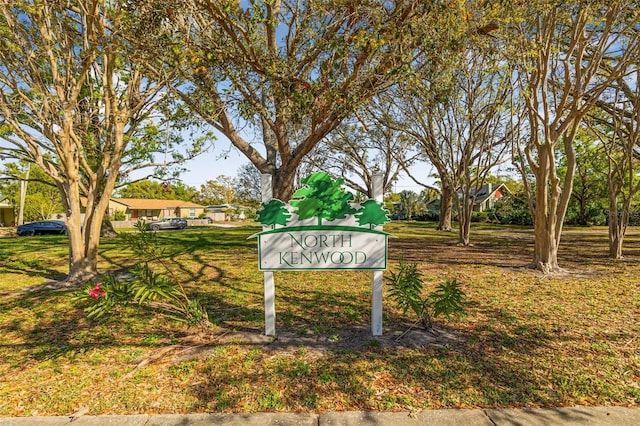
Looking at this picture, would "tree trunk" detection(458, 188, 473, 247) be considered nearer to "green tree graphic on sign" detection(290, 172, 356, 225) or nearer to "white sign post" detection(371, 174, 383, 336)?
"white sign post" detection(371, 174, 383, 336)

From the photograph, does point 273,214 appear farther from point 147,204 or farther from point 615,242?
point 147,204

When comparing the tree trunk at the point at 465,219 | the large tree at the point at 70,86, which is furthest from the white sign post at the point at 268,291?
the tree trunk at the point at 465,219

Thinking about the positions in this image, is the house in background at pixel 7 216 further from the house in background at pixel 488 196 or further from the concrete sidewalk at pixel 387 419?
the house in background at pixel 488 196

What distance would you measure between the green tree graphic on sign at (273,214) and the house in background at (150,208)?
4652 centimetres

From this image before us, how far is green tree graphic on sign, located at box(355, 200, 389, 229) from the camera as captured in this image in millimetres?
4254

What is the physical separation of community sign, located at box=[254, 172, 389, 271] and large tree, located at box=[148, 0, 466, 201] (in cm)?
226

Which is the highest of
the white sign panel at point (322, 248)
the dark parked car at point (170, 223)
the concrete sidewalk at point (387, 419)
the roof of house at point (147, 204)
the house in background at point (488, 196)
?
the house in background at point (488, 196)

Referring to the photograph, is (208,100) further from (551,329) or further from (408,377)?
(551,329)

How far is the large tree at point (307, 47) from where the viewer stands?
218 inches

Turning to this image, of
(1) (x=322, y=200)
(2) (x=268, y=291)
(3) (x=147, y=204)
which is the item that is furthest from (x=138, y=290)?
(3) (x=147, y=204)

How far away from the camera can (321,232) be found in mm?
4285

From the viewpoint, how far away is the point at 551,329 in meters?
4.63

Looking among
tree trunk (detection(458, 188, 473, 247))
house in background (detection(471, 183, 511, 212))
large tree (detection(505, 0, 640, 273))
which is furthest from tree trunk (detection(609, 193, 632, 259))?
house in background (detection(471, 183, 511, 212))

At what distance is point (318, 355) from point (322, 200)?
1952mm
